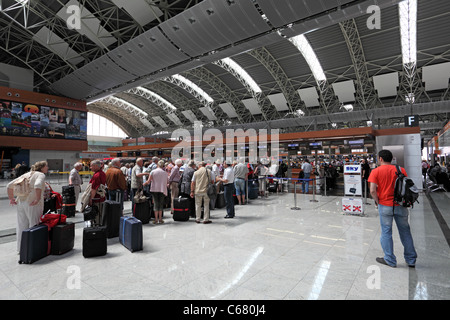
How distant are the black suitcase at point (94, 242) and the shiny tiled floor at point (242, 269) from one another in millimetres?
116

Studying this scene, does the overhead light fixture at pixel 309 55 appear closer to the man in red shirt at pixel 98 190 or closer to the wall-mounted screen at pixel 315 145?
the wall-mounted screen at pixel 315 145

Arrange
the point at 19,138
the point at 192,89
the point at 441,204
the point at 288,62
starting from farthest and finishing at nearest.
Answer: the point at 192,89
the point at 288,62
the point at 19,138
the point at 441,204

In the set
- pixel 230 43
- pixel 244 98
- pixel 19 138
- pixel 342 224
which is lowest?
pixel 342 224

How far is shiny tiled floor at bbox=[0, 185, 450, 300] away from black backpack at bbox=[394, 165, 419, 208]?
954 mm

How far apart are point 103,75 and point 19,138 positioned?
32.1ft

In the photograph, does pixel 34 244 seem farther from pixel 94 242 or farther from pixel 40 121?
pixel 40 121

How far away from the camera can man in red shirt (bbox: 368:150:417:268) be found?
10.8 ft

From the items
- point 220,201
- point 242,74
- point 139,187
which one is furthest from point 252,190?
point 242,74

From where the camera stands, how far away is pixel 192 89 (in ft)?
94.6

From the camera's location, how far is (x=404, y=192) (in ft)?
10.6

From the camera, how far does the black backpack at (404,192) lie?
3180mm

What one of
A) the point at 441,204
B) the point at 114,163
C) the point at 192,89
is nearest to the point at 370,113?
the point at 441,204

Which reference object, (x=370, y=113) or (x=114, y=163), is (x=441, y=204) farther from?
(x=370, y=113)

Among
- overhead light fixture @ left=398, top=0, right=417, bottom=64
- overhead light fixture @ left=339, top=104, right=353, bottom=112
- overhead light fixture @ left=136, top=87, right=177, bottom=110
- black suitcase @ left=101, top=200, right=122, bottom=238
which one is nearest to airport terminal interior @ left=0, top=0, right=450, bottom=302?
black suitcase @ left=101, top=200, right=122, bottom=238
